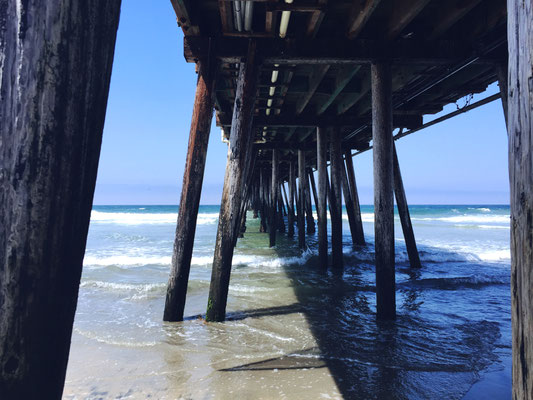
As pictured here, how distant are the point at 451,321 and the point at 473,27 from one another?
4.26m

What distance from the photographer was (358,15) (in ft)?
13.2

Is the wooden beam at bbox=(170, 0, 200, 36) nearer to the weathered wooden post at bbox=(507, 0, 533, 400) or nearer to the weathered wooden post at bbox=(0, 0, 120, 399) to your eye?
the weathered wooden post at bbox=(0, 0, 120, 399)

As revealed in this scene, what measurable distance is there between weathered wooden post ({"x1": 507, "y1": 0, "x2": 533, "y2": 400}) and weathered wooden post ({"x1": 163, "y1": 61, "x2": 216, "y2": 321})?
11.1 ft

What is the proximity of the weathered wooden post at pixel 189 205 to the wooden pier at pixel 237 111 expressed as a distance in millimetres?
18

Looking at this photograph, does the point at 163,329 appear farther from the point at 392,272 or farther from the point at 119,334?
the point at 392,272

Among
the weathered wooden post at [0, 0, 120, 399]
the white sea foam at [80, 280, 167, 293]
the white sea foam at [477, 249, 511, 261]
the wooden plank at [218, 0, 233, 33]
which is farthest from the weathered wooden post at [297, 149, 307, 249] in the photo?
the weathered wooden post at [0, 0, 120, 399]

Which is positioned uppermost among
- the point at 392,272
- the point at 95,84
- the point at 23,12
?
the point at 23,12

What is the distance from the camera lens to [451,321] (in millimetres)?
4309

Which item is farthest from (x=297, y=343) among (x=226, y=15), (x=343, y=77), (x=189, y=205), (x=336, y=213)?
(x=336, y=213)

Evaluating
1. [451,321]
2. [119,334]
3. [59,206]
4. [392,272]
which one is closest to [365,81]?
[392,272]

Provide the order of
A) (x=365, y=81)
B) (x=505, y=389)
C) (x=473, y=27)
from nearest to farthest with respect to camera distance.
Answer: (x=505, y=389) → (x=473, y=27) → (x=365, y=81)

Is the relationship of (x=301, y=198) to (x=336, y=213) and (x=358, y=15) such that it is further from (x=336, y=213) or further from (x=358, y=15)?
(x=358, y=15)

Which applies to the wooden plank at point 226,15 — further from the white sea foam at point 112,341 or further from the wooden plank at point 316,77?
the white sea foam at point 112,341

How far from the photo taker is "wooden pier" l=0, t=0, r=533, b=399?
0.81m
